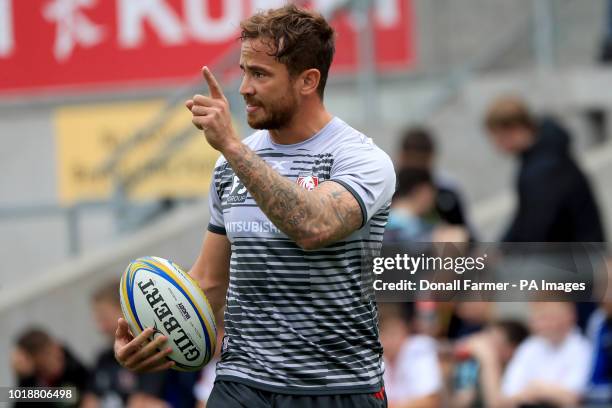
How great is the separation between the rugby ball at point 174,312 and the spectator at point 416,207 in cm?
352

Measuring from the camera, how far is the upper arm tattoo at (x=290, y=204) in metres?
4.54

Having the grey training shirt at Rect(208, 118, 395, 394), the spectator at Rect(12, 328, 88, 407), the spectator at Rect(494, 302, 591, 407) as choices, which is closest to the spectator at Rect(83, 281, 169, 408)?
the spectator at Rect(12, 328, 88, 407)

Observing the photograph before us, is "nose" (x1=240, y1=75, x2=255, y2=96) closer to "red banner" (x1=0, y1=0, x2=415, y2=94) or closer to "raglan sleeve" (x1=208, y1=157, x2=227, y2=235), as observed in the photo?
"raglan sleeve" (x1=208, y1=157, x2=227, y2=235)

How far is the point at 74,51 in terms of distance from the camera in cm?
1395

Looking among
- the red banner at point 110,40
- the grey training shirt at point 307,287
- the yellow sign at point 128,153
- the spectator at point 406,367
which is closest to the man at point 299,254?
the grey training shirt at point 307,287

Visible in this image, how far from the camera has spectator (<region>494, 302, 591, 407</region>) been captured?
7.59m

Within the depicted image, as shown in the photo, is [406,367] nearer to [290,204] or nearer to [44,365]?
[44,365]

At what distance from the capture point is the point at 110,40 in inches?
543

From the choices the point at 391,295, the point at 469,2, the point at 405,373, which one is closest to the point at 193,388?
the point at 405,373

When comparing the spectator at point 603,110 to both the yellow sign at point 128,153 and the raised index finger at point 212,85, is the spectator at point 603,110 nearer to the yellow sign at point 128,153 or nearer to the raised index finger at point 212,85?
the yellow sign at point 128,153

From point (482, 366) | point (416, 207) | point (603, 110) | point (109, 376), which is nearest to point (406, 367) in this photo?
point (482, 366)

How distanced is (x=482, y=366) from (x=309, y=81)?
3.63 meters

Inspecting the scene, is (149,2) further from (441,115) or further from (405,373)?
(405,373)

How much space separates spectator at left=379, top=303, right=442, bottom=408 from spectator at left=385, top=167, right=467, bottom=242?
605 mm
